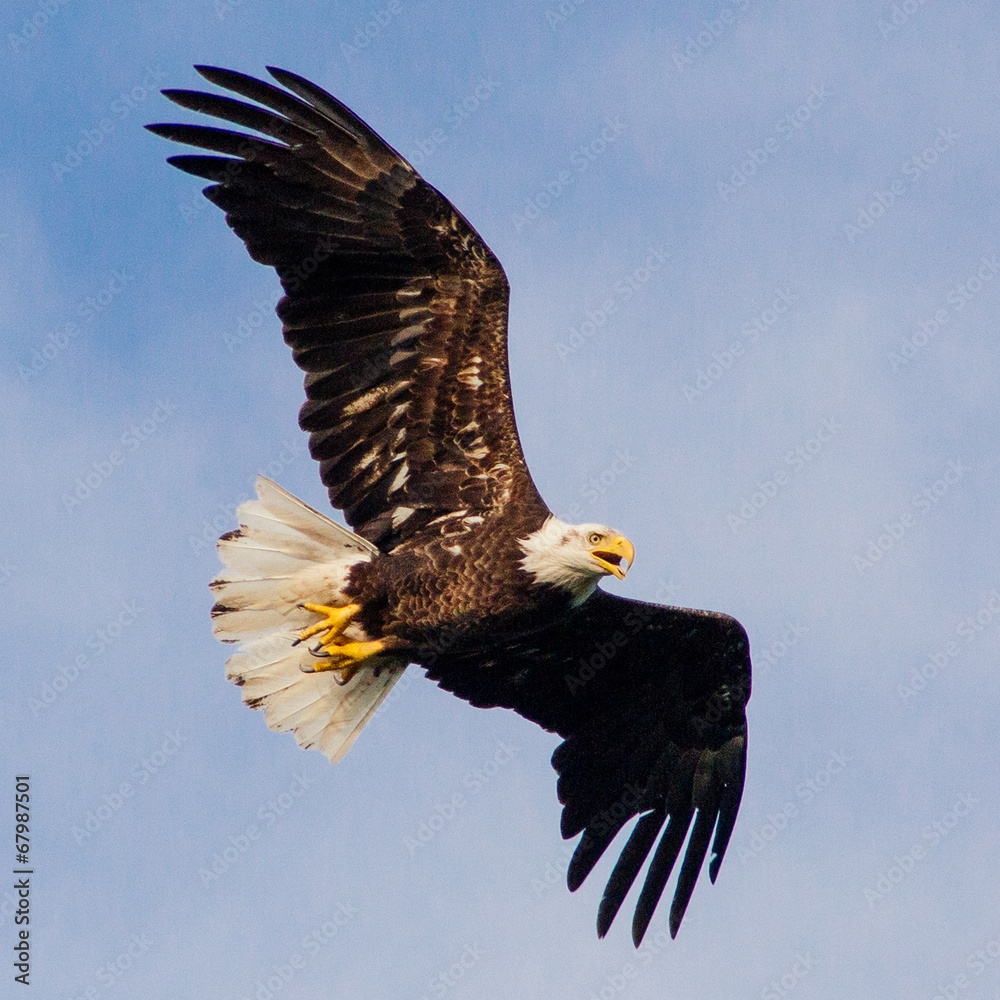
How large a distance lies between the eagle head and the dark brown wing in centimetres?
45

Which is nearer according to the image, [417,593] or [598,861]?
[417,593]

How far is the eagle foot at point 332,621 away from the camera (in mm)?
11836

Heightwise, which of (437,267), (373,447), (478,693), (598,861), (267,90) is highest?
(267,90)

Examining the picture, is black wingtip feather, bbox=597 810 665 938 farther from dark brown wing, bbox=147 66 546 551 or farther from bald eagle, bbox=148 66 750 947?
dark brown wing, bbox=147 66 546 551

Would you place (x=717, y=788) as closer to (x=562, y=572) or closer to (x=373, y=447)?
(x=562, y=572)

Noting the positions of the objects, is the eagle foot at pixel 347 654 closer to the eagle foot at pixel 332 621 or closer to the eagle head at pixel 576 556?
the eagle foot at pixel 332 621

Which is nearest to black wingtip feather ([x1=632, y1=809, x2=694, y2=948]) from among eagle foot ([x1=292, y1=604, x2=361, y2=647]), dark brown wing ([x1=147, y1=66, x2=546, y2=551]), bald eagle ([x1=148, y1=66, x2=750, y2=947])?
bald eagle ([x1=148, y1=66, x2=750, y2=947])

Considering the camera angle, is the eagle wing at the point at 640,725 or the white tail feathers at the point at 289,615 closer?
the white tail feathers at the point at 289,615

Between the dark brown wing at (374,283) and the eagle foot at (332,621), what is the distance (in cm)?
90

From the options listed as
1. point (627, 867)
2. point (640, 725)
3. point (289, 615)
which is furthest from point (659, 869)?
point (289, 615)

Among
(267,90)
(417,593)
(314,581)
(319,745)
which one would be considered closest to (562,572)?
(417,593)

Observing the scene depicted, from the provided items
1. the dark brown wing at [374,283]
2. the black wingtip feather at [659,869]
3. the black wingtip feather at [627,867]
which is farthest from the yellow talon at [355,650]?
the black wingtip feather at [659,869]

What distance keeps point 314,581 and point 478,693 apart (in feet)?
5.41

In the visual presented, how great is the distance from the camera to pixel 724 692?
13.2m
